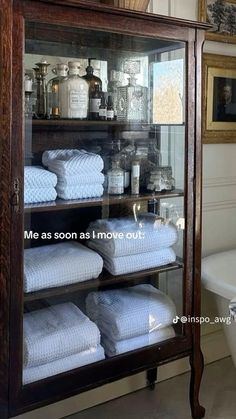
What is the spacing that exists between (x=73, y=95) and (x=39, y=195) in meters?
0.37

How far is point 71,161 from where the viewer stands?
5.26 feet

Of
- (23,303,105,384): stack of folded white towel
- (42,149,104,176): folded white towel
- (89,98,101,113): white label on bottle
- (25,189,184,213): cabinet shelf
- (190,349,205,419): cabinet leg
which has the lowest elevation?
(190,349,205,419): cabinet leg

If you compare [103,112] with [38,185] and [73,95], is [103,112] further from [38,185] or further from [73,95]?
[38,185]

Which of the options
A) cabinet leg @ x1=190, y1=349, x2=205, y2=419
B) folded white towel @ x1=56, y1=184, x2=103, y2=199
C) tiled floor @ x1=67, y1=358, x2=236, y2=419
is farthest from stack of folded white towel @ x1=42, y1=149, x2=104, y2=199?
tiled floor @ x1=67, y1=358, x2=236, y2=419

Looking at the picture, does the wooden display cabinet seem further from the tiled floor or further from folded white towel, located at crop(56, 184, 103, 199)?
the tiled floor

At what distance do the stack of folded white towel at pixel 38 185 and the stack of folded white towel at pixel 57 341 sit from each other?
0.37 metres


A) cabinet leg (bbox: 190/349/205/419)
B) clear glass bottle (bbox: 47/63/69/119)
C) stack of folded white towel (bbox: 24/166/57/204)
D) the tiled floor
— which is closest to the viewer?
stack of folded white towel (bbox: 24/166/57/204)

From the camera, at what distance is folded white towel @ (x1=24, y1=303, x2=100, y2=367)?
58.6 inches

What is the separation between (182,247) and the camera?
68.9 inches

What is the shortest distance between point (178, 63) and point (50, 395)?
1.23 meters

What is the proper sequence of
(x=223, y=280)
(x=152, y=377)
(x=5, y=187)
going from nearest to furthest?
1. (x=5, y=187)
2. (x=223, y=280)
3. (x=152, y=377)

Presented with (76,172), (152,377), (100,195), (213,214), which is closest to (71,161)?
(76,172)

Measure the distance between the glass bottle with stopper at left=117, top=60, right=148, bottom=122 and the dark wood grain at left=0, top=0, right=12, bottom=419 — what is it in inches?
20.0

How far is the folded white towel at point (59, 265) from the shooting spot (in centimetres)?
148
